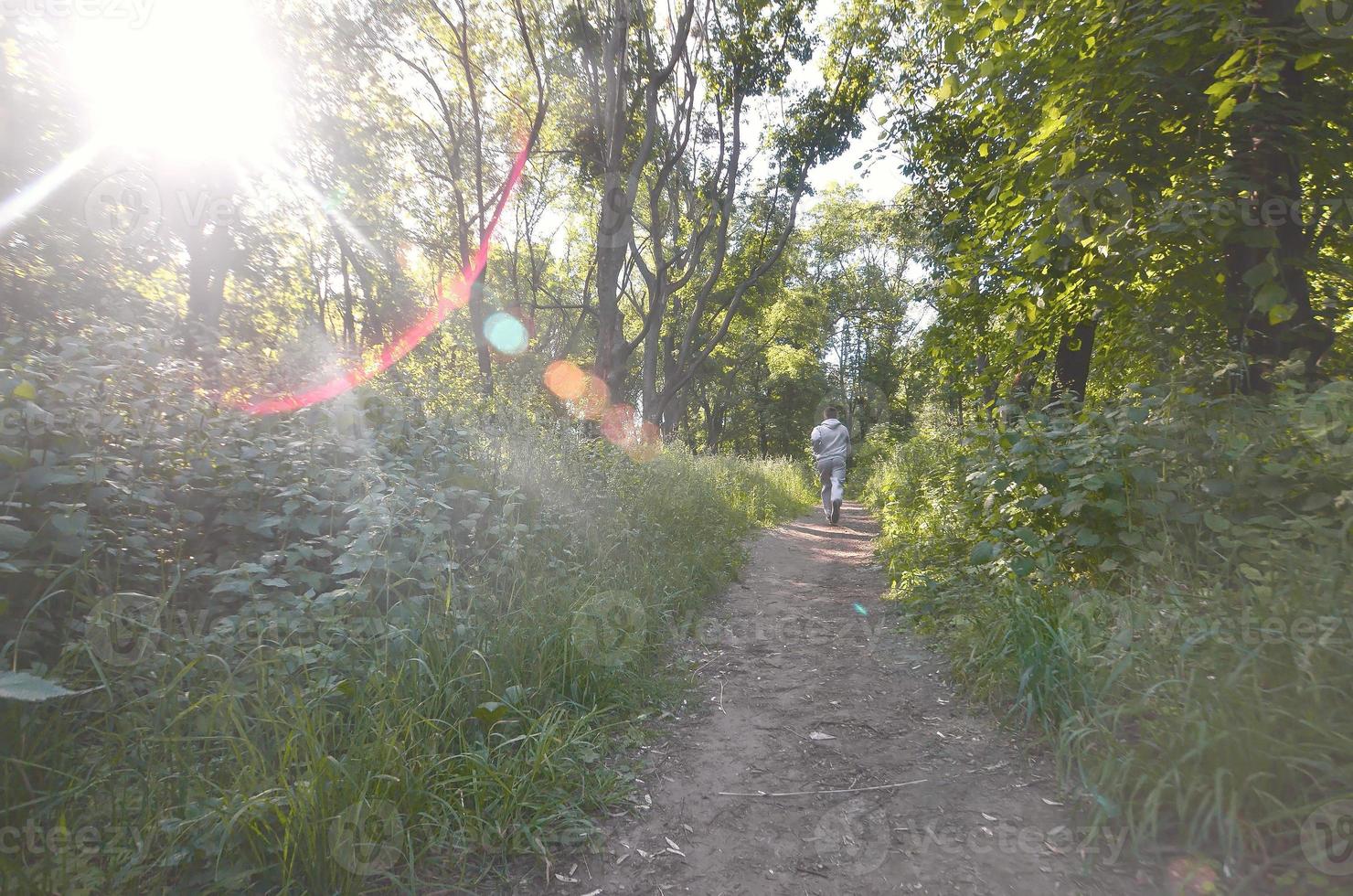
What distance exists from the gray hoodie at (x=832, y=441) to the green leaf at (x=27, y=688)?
11.2 metres

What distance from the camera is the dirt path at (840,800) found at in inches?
78.2

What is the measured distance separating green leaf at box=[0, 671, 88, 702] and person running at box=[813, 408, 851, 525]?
11018mm

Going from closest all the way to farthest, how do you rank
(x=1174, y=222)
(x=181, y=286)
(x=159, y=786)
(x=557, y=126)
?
(x=159, y=786) < (x=1174, y=222) < (x=181, y=286) < (x=557, y=126)

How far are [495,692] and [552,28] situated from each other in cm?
1234

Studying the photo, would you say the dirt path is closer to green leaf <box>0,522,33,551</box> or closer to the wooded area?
the wooded area

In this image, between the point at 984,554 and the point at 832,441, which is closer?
the point at 984,554

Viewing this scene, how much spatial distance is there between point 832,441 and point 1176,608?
9317 millimetres

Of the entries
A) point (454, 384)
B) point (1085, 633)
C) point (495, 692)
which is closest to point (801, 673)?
point (1085, 633)

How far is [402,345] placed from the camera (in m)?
19.1

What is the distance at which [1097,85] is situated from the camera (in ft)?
13.0

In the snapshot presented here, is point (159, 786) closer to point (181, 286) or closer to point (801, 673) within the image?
point (801, 673)

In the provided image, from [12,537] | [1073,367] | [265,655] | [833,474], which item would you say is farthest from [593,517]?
[833,474]

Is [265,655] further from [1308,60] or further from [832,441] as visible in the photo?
[832,441]

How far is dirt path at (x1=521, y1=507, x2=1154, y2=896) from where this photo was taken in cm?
199
